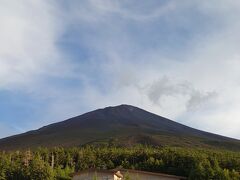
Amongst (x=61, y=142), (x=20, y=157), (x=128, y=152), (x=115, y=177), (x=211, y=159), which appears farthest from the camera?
(x=61, y=142)

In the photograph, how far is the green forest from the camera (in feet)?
230

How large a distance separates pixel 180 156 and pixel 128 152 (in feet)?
50.4

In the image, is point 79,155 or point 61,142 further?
point 61,142

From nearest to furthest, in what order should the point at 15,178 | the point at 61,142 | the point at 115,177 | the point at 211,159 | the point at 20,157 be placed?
the point at 115,177 < the point at 15,178 < the point at 211,159 < the point at 20,157 < the point at 61,142

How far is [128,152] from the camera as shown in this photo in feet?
349

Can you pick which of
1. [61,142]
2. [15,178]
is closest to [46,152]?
[15,178]

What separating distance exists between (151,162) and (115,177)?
26203mm

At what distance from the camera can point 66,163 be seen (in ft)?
334

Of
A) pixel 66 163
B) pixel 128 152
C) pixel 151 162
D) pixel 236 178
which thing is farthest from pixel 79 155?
pixel 236 178

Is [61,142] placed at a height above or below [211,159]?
Result: above

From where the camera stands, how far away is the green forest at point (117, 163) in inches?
2761

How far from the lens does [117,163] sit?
335 feet

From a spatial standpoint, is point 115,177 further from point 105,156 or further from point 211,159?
point 105,156

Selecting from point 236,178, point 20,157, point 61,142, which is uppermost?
point 61,142
